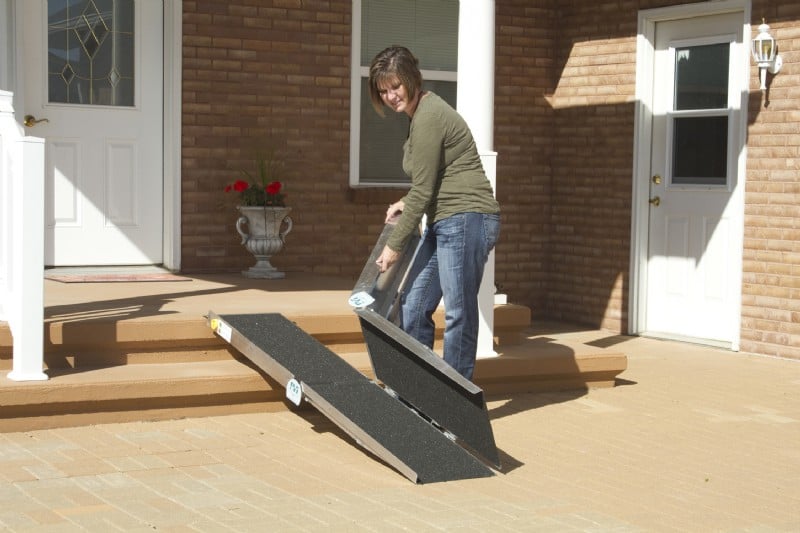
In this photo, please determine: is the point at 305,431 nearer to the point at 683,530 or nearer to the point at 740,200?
the point at 683,530

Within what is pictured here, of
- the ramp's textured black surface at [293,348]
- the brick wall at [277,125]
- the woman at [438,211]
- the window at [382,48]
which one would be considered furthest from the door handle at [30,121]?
the woman at [438,211]

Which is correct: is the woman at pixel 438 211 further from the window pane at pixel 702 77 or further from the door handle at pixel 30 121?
the window pane at pixel 702 77

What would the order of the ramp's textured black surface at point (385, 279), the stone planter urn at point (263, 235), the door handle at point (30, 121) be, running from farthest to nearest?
the stone planter urn at point (263, 235) → the door handle at point (30, 121) → the ramp's textured black surface at point (385, 279)

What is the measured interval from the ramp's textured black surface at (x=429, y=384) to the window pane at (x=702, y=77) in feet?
15.8

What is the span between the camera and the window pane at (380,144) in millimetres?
9805

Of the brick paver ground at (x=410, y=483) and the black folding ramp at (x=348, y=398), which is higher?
the black folding ramp at (x=348, y=398)

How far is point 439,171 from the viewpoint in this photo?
18.1ft

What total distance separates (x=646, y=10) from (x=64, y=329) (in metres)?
5.85

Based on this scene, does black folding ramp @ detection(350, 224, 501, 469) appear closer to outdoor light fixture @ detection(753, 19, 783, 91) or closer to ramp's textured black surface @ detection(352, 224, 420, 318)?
ramp's textured black surface @ detection(352, 224, 420, 318)

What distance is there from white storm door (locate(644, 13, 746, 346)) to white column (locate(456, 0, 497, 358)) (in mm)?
3144

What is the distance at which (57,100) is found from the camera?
27.9 ft

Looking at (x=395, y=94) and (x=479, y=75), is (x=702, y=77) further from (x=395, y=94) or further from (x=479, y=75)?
(x=395, y=94)

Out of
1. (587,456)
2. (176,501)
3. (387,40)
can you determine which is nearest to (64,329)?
(176,501)

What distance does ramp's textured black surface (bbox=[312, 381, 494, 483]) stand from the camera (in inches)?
199
